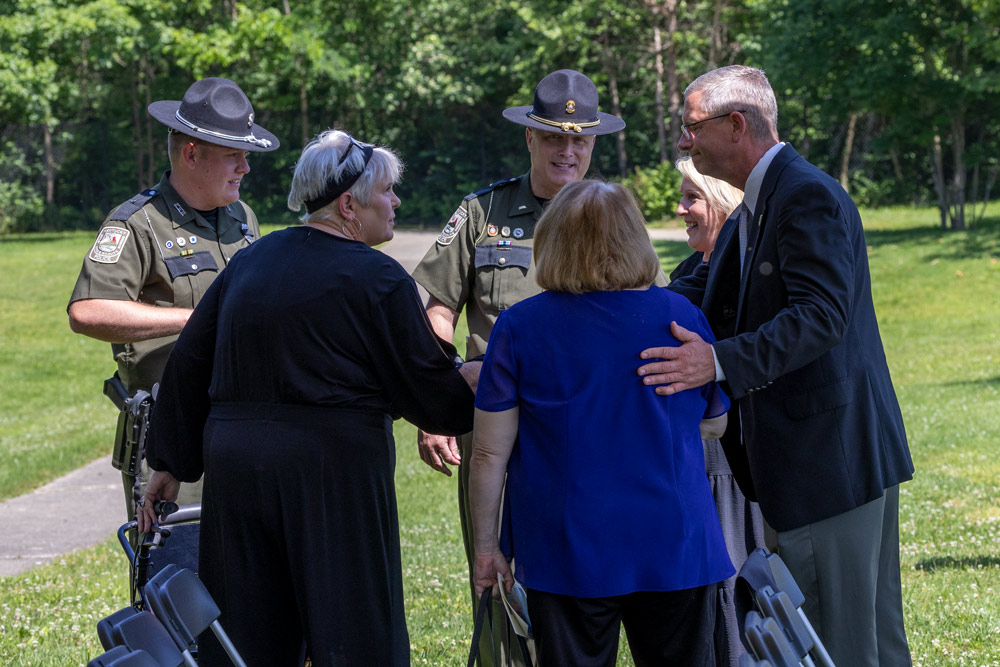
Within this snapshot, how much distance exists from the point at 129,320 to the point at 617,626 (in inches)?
87.3

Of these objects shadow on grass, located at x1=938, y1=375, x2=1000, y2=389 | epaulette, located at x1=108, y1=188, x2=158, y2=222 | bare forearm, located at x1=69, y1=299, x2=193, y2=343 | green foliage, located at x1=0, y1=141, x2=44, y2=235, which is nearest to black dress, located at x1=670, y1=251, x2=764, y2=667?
bare forearm, located at x1=69, y1=299, x2=193, y2=343

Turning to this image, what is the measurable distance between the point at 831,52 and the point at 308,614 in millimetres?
22226

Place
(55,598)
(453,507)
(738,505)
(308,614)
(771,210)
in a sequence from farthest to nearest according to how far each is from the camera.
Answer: (453,507)
(55,598)
(738,505)
(771,210)
(308,614)

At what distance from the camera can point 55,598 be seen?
5.97 metres

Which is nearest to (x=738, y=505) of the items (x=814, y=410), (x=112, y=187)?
(x=814, y=410)

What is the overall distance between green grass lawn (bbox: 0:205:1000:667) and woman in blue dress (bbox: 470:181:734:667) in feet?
6.82

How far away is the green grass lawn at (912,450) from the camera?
16.8ft

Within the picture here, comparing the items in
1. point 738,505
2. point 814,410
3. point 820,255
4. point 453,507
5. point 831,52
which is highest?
point 831,52

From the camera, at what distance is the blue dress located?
270cm

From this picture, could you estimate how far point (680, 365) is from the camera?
2729 millimetres

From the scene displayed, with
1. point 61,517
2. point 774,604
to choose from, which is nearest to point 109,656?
point 774,604

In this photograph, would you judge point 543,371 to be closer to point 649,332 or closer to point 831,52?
point 649,332

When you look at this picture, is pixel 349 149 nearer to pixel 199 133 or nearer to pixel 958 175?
pixel 199 133

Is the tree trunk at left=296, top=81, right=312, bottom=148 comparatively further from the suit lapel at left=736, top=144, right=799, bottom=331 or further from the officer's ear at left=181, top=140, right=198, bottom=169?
the suit lapel at left=736, top=144, right=799, bottom=331
